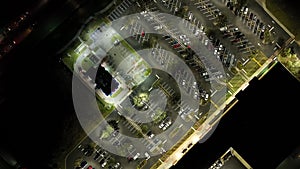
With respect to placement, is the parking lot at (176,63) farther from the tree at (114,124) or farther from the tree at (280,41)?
the tree at (280,41)

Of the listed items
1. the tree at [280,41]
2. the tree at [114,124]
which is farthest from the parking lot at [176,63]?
the tree at [280,41]

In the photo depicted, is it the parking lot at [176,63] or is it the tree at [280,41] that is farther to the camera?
the tree at [280,41]

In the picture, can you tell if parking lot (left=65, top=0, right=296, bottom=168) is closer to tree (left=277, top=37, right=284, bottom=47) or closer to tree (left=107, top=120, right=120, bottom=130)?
tree (left=107, top=120, right=120, bottom=130)

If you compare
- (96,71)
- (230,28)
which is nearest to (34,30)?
(96,71)

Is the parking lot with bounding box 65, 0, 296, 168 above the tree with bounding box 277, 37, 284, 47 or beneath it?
above

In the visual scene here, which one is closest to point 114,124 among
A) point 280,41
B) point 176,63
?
point 176,63

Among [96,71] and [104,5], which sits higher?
[104,5]

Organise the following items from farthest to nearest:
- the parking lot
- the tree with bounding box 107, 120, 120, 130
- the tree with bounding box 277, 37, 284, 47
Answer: the tree with bounding box 277, 37, 284, 47
the tree with bounding box 107, 120, 120, 130
the parking lot

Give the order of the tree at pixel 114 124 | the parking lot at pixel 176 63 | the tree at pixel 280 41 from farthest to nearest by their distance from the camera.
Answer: the tree at pixel 280 41
the tree at pixel 114 124
the parking lot at pixel 176 63

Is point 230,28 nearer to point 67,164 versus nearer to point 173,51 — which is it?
point 173,51

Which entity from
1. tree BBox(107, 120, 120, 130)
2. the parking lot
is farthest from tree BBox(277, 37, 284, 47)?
tree BBox(107, 120, 120, 130)

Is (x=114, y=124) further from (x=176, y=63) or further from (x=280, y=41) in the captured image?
(x=280, y=41)
